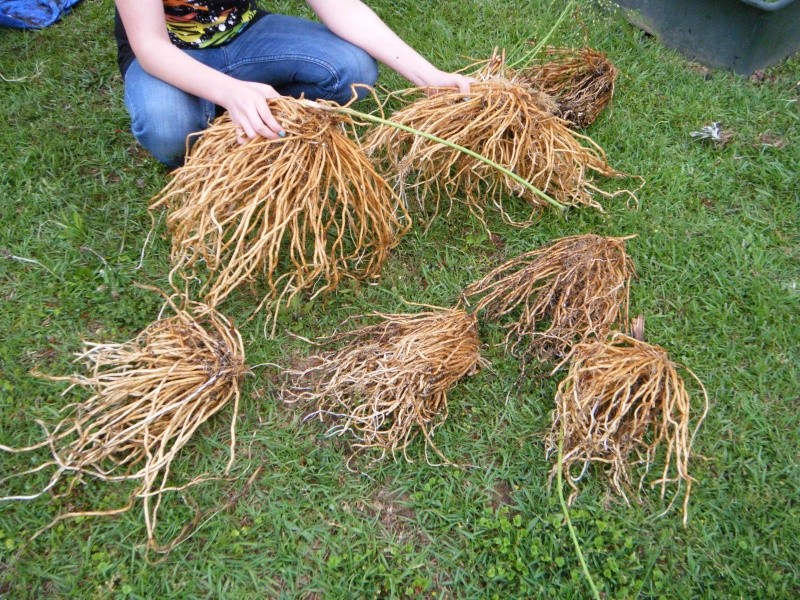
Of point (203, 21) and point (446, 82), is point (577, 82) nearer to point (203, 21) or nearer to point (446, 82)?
point (446, 82)

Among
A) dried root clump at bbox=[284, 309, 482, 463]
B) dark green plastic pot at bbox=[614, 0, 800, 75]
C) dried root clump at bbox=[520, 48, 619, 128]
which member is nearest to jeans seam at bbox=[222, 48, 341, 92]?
dried root clump at bbox=[520, 48, 619, 128]

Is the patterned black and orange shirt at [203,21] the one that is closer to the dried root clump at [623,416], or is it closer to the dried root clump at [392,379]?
the dried root clump at [392,379]

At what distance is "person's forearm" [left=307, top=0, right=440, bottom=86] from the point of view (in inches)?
73.4

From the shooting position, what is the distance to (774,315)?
1.75 m

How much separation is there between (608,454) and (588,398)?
→ 5.5 inches

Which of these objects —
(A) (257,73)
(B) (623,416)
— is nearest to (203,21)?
(A) (257,73)

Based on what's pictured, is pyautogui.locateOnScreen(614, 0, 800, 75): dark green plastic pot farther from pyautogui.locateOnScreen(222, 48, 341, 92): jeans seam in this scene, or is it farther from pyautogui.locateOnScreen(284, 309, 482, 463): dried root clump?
pyautogui.locateOnScreen(284, 309, 482, 463): dried root clump

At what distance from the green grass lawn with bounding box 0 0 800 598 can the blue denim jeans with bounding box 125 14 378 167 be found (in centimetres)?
30

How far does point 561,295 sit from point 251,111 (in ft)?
2.90

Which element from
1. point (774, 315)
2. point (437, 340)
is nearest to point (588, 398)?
point (437, 340)

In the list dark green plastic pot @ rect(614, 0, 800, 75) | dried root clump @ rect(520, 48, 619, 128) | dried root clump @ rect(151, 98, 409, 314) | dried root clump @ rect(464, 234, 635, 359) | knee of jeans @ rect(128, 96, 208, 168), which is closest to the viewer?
dried root clump @ rect(151, 98, 409, 314)

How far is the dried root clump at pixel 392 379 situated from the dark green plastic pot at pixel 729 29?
1602 mm

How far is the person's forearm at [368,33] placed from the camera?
187 cm

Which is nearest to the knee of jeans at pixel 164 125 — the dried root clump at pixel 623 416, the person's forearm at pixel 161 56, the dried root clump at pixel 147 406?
the person's forearm at pixel 161 56
